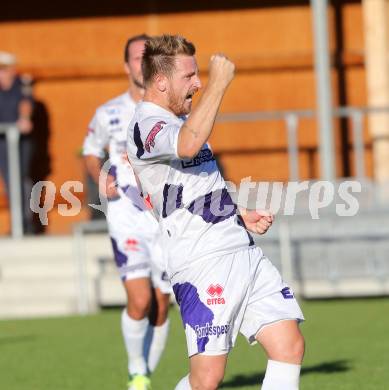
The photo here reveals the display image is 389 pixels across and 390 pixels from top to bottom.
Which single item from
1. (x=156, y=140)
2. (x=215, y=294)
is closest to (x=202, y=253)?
(x=215, y=294)

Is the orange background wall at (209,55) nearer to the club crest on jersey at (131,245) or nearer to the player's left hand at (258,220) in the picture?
the club crest on jersey at (131,245)

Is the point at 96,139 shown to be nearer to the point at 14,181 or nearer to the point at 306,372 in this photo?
the point at 306,372

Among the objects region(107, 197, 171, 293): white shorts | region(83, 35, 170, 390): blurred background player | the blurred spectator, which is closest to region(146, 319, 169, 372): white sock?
region(83, 35, 170, 390): blurred background player

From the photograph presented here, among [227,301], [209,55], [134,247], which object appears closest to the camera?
[227,301]

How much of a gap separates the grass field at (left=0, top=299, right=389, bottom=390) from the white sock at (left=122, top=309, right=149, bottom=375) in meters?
0.33

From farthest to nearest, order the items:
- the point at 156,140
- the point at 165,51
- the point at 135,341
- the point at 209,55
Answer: the point at 209,55
the point at 135,341
the point at 165,51
the point at 156,140

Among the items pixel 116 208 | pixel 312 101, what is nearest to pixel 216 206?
pixel 116 208

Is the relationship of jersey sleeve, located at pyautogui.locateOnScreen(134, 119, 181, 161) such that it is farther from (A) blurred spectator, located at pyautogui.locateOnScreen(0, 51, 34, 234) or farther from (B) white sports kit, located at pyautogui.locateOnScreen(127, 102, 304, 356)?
(A) blurred spectator, located at pyautogui.locateOnScreen(0, 51, 34, 234)

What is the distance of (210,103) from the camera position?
6082mm

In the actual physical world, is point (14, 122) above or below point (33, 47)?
below

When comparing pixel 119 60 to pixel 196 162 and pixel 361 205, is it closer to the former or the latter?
pixel 361 205

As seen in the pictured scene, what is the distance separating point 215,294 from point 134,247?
300 centimetres

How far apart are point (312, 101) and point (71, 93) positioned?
343cm

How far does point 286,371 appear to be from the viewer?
6621 mm
